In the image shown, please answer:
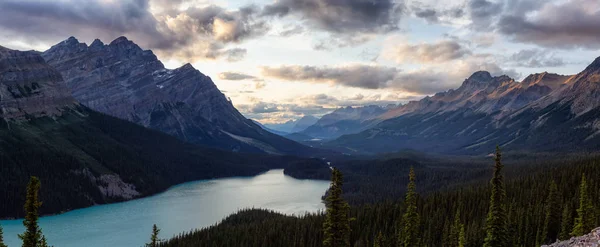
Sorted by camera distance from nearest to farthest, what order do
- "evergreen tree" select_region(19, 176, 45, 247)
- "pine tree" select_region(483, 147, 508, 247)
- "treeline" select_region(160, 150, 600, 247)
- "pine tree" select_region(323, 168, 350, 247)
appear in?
1. "evergreen tree" select_region(19, 176, 45, 247)
2. "pine tree" select_region(323, 168, 350, 247)
3. "pine tree" select_region(483, 147, 508, 247)
4. "treeline" select_region(160, 150, 600, 247)

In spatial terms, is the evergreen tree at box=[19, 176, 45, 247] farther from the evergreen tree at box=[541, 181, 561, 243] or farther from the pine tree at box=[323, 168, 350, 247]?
the evergreen tree at box=[541, 181, 561, 243]

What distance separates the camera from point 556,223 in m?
101

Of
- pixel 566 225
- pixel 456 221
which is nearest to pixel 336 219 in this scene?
pixel 456 221

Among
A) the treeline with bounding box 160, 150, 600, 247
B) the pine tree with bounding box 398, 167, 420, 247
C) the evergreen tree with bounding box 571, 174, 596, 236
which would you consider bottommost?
the treeline with bounding box 160, 150, 600, 247

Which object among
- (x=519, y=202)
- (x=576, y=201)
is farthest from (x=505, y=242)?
(x=519, y=202)

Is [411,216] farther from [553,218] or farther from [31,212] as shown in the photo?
[553,218]

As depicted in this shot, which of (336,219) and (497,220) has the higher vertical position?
(336,219)

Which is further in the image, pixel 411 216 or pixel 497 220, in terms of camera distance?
pixel 411 216

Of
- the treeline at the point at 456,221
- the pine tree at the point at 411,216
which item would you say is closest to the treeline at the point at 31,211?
A: the pine tree at the point at 411,216

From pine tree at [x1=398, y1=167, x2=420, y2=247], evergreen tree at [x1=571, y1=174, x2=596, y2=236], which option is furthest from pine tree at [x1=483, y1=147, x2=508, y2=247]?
evergreen tree at [x1=571, y1=174, x2=596, y2=236]

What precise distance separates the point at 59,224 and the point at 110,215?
27.3m

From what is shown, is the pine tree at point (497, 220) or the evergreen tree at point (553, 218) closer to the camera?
the pine tree at point (497, 220)

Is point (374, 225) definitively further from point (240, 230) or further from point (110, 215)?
point (110, 215)

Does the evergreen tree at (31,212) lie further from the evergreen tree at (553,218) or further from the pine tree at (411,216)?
the evergreen tree at (553,218)
